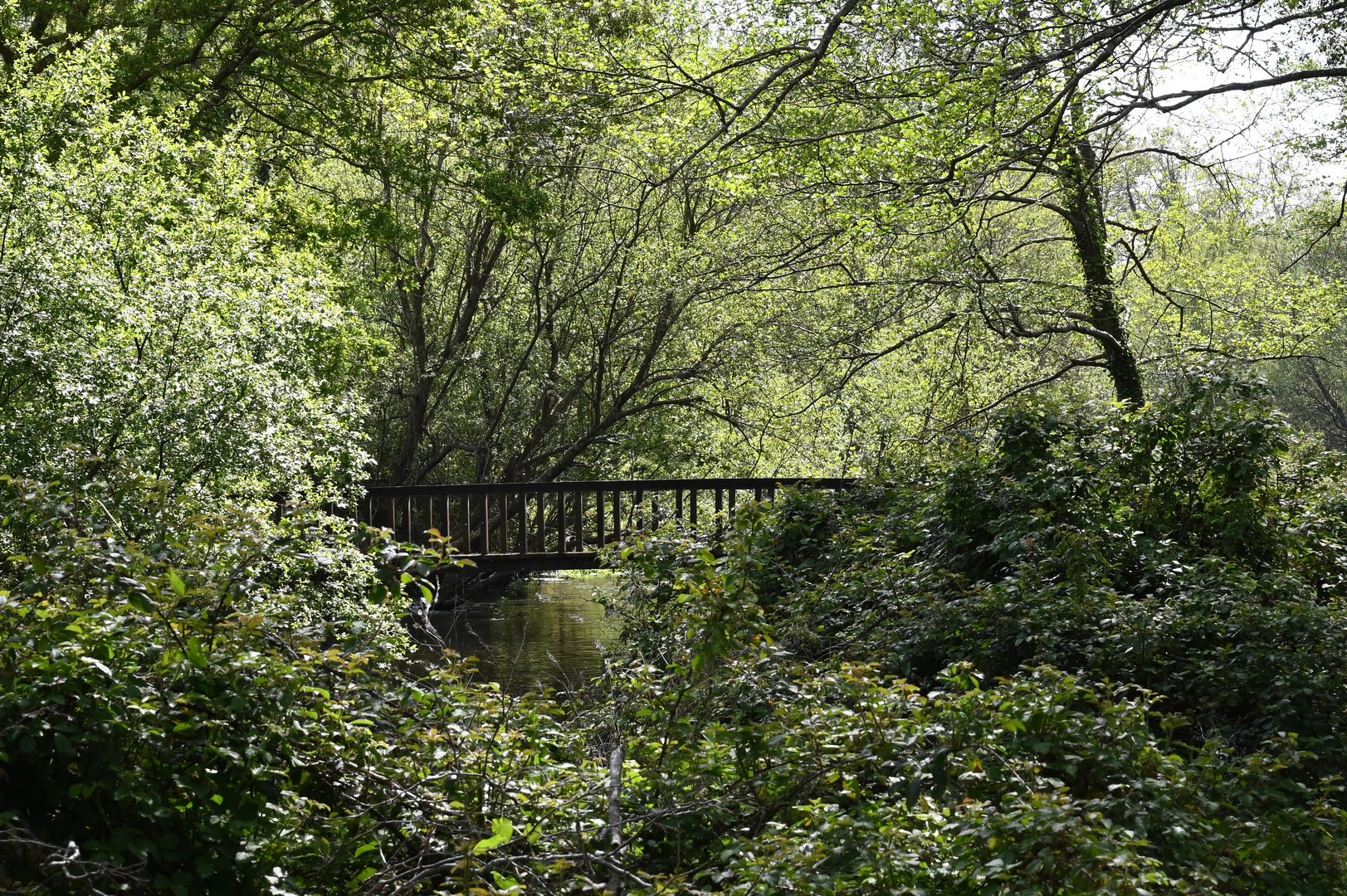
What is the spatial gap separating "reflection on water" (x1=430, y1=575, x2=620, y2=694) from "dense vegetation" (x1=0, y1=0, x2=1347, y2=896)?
243 centimetres

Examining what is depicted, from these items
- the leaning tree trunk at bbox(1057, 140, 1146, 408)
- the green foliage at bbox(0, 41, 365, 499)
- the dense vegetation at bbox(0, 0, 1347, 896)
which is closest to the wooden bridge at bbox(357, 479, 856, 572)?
the dense vegetation at bbox(0, 0, 1347, 896)

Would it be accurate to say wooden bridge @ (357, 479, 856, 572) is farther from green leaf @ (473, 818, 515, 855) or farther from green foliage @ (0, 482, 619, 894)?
green leaf @ (473, 818, 515, 855)

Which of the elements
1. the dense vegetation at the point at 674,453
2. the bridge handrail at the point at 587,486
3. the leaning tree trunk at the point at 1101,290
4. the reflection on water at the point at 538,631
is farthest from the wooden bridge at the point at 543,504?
the leaning tree trunk at the point at 1101,290

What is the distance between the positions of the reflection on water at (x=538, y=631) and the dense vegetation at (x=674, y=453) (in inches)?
95.7

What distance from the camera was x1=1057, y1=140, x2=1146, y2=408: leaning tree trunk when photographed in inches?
501

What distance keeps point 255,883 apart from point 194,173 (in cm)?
1006

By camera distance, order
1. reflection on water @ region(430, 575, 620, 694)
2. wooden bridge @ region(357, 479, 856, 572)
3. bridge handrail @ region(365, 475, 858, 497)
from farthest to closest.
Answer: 1. bridge handrail @ region(365, 475, 858, 497)
2. wooden bridge @ region(357, 479, 856, 572)
3. reflection on water @ region(430, 575, 620, 694)

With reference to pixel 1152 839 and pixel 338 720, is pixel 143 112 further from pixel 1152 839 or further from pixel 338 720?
pixel 1152 839

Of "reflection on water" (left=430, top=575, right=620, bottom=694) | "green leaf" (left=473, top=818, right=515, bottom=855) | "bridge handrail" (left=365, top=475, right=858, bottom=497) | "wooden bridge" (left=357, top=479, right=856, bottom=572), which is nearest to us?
"green leaf" (left=473, top=818, right=515, bottom=855)

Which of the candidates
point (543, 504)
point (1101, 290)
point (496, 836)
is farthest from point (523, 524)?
point (496, 836)

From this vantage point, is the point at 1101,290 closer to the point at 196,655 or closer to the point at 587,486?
the point at 587,486

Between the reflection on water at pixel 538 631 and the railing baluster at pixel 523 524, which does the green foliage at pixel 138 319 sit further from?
the railing baluster at pixel 523 524

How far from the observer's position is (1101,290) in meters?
12.8

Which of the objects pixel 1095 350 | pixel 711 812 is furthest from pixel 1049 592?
pixel 1095 350
